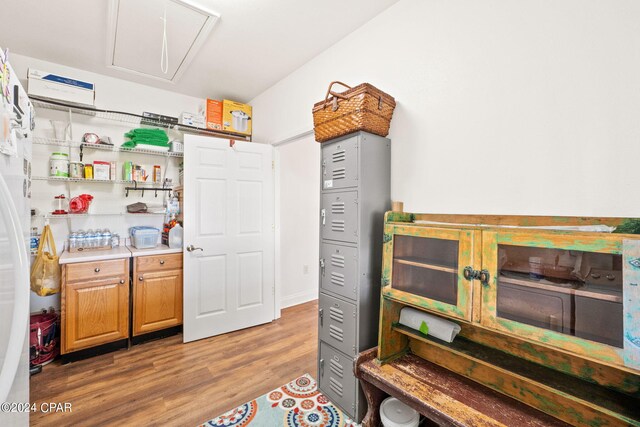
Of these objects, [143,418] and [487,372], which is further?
[143,418]

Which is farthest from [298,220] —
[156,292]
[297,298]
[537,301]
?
[537,301]

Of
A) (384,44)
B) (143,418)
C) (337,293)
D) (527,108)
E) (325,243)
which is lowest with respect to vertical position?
(143,418)

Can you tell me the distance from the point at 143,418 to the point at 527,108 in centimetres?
267

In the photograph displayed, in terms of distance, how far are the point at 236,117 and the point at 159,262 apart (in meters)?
1.78

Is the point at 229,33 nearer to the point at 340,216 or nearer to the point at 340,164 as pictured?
the point at 340,164

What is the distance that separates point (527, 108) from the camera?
125 cm

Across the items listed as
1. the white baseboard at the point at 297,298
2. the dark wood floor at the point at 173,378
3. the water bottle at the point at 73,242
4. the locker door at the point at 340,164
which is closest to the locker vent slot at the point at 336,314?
the dark wood floor at the point at 173,378

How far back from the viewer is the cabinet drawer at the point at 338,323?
66.2 inches

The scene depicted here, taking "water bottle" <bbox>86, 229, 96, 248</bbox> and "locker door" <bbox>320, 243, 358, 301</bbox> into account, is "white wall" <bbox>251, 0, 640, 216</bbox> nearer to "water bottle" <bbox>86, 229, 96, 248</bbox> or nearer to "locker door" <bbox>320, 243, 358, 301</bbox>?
"locker door" <bbox>320, 243, 358, 301</bbox>

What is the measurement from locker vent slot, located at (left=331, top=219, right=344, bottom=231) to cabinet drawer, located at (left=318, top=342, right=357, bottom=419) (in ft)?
2.57

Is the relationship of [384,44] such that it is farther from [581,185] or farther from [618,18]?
[581,185]

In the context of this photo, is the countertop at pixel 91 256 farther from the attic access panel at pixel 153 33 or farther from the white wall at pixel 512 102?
the white wall at pixel 512 102

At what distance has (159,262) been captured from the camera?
2.65m

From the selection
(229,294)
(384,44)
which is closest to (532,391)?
(384,44)
